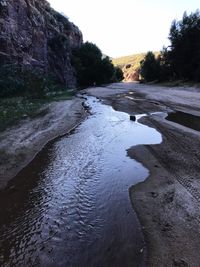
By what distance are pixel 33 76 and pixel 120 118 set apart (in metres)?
13.2

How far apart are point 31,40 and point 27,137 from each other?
2414 cm

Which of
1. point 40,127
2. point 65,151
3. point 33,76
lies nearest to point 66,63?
point 33,76

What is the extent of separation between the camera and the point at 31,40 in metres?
33.3

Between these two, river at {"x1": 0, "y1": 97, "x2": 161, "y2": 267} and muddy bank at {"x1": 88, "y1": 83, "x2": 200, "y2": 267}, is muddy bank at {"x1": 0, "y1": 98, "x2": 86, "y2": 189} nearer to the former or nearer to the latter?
river at {"x1": 0, "y1": 97, "x2": 161, "y2": 267}

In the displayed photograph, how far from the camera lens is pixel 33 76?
2762 centimetres

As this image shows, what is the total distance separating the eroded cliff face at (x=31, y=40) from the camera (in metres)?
26.6

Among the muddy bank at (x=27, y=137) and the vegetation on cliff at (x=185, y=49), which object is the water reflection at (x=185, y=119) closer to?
the muddy bank at (x=27, y=137)

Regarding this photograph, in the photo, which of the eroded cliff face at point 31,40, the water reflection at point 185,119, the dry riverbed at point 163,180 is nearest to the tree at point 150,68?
the eroded cliff face at point 31,40

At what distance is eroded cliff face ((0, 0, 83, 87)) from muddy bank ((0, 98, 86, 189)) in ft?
37.9

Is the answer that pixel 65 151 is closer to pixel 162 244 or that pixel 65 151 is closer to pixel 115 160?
pixel 115 160

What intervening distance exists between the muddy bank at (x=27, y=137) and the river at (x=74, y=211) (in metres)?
0.34

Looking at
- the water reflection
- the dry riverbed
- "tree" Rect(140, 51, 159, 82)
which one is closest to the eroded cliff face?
the dry riverbed

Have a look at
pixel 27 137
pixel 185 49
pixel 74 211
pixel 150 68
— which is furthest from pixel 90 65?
pixel 74 211

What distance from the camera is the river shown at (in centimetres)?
471
